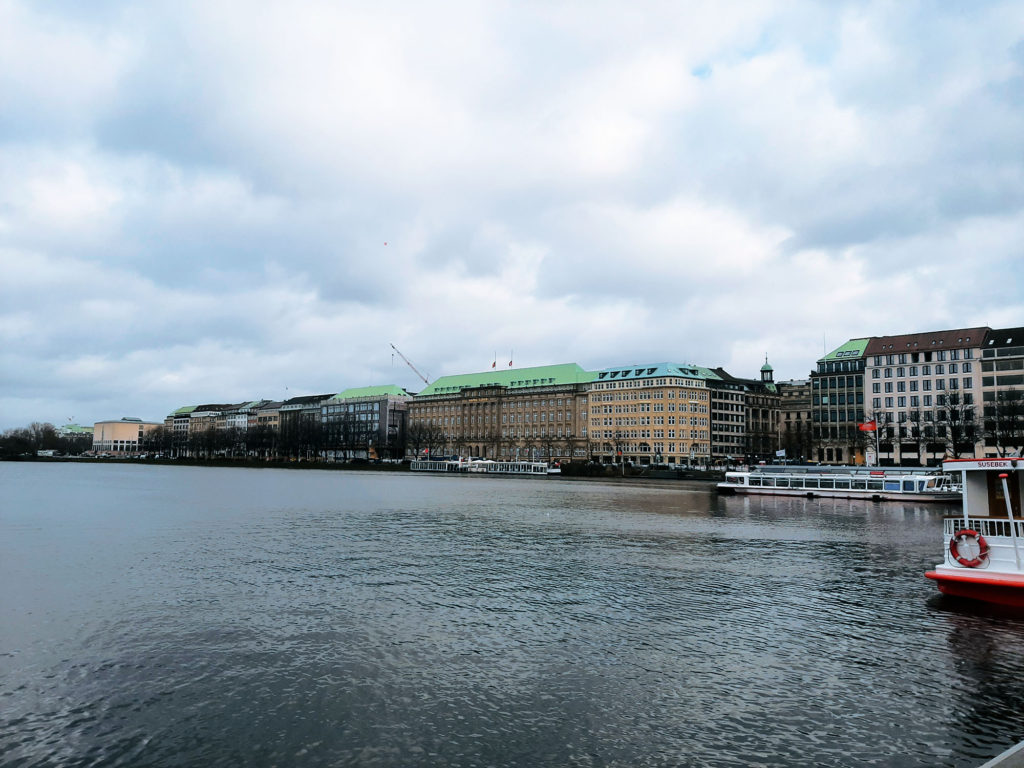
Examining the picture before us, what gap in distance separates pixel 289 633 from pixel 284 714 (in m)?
6.79

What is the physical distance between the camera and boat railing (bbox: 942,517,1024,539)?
27359 millimetres

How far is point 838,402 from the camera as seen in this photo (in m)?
172

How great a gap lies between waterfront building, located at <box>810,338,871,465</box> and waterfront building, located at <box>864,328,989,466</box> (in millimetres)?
4303

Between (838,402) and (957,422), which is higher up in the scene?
(838,402)

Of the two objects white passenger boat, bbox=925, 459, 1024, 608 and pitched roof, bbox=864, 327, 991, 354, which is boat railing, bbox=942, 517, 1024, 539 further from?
pitched roof, bbox=864, 327, 991, 354

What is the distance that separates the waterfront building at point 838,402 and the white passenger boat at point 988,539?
5682 inches

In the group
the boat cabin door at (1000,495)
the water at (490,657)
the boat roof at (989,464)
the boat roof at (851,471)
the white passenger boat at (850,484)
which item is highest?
the boat roof at (989,464)

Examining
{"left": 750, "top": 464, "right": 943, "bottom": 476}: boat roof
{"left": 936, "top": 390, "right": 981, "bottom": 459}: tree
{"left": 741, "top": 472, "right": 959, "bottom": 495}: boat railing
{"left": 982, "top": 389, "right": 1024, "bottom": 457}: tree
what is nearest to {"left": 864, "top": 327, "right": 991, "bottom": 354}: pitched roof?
{"left": 936, "top": 390, "right": 981, "bottom": 459}: tree

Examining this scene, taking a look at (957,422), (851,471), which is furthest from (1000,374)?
(851,471)

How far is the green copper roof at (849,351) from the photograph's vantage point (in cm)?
17312

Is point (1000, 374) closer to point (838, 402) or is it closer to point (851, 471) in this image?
point (838, 402)

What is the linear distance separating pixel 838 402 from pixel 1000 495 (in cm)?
15297

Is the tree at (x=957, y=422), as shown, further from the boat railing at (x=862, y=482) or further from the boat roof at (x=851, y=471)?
the boat railing at (x=862, y=482)

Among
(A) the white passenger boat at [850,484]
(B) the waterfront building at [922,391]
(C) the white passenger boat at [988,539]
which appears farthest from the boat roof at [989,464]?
(B) the waterfront building at [922,391]
